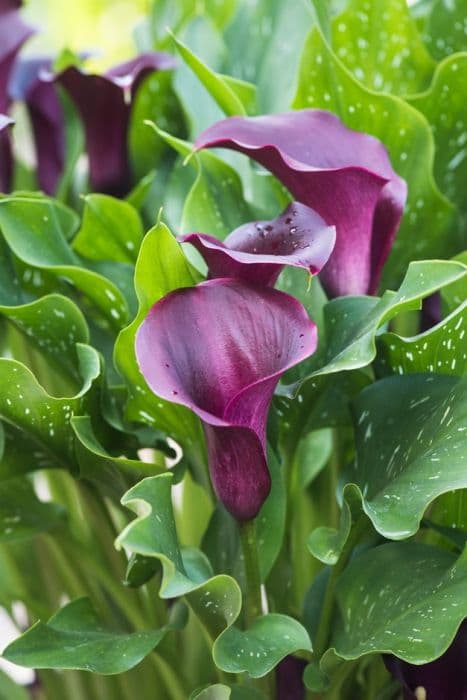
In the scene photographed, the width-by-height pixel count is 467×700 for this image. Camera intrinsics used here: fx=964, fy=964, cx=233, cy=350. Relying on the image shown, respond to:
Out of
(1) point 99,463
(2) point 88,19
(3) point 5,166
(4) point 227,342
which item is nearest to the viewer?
(4) point 227,342

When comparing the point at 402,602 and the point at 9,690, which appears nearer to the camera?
the point at 402,602

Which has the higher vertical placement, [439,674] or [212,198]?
[212,198]

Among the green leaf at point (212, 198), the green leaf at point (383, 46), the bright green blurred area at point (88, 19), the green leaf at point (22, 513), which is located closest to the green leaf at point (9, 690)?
the green leaf at point (22, 513)

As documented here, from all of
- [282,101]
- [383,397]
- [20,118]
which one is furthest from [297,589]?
[20,118]

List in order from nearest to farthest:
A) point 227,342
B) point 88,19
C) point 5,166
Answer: point 227,342 → point 5,166 → point 88,19

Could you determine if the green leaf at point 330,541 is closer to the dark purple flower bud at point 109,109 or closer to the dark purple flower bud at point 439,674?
the dark purple flower bud at point 439,674

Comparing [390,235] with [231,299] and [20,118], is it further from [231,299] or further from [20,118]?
[20,118]

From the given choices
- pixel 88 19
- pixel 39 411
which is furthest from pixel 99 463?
pixel 88 19

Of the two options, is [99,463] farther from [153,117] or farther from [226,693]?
[153,117]
